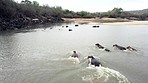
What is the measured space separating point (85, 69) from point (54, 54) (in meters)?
8.42

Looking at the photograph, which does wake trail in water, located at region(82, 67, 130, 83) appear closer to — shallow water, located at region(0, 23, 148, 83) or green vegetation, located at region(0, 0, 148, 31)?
shallow water, located at region(0, 23, 148, 83)

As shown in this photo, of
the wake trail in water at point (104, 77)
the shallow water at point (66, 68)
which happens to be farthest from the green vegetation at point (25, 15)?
the wake trail in water at point (104, 77)

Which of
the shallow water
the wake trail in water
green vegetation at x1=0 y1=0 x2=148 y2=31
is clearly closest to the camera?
the wake trail in water

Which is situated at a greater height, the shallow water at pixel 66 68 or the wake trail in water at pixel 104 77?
the wake trail in water at pixel 104 77

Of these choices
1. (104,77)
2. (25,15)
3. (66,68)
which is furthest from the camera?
(25,15)

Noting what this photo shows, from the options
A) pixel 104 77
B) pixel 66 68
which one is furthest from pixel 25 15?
pixel 104 77

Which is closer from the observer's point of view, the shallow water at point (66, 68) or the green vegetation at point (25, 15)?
the shallow water at point (66, 68)

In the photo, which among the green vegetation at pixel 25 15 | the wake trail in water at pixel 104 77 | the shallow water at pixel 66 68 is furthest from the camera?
the green vegetation at pixel 25 15

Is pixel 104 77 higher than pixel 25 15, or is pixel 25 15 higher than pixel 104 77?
pixel 104 77

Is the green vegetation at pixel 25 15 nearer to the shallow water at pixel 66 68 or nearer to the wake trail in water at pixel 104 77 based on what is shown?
the shallow water at pixel 66 68

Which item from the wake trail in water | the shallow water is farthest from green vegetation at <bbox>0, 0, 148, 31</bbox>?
the wake trail in water

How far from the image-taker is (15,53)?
2944 centimetres

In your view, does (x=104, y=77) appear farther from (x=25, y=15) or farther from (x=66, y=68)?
(x=25, y=15)

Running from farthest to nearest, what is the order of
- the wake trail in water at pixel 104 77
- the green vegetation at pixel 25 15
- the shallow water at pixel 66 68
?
the green vegetation at pixel 25 15 < the shallow water at pixel 66 68 < the wake trail in water at pixel 104 77
